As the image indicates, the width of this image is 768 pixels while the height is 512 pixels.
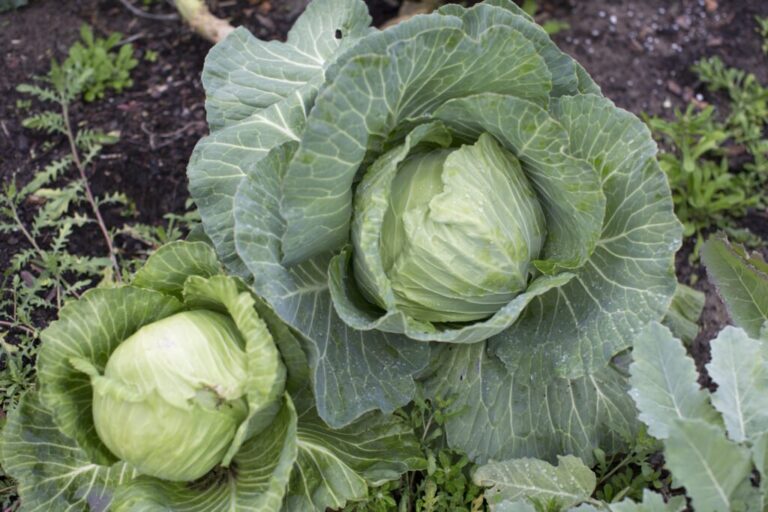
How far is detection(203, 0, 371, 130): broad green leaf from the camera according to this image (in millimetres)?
2646

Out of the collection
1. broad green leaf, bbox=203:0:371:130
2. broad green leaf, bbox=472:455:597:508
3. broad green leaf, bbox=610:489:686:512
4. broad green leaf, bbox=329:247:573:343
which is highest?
broad green leaf, bbox=203:0:371:130

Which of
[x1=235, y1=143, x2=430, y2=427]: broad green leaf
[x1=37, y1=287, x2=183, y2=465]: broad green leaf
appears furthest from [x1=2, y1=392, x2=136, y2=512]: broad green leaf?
[x1=235, y1=143, x2=430, y2=427]: broad green leaf

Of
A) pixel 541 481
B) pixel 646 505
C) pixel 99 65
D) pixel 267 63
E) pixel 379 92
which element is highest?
pixel 379 92

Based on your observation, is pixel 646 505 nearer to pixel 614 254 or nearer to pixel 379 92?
pixel 614 254

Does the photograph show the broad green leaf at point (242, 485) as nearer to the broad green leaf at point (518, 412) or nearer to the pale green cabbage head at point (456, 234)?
the pale green cabbage head at point (456, 234)

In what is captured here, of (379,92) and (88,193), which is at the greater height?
(379,92)

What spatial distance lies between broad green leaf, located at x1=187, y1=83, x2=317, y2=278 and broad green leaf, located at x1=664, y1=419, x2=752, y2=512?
4.44 feet

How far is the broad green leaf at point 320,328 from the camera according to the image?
2215 millimetres

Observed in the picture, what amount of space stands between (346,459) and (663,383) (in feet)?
3.20

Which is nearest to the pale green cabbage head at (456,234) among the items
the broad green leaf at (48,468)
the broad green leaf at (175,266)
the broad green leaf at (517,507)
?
the broad green leaf at (175,266)

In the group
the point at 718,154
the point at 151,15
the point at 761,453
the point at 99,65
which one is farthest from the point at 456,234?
the point at 151,15

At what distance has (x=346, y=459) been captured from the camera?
244 centimetres

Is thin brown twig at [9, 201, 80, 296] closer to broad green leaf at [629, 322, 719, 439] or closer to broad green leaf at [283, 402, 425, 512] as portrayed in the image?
broad green leaf at [283, 402, 425, 512]

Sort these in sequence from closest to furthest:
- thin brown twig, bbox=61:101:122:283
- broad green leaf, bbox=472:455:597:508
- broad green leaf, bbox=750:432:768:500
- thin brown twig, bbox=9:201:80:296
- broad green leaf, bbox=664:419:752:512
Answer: broad green leaf, bbox=664:419:752:512 < broad green leaf, bbox=750:432:768:500 < broad green leaf, bbox=472:455:597:508 < thin brown twig, bbox=9:201:80:296 < thin brown twig, bbox=61:101:122:283
